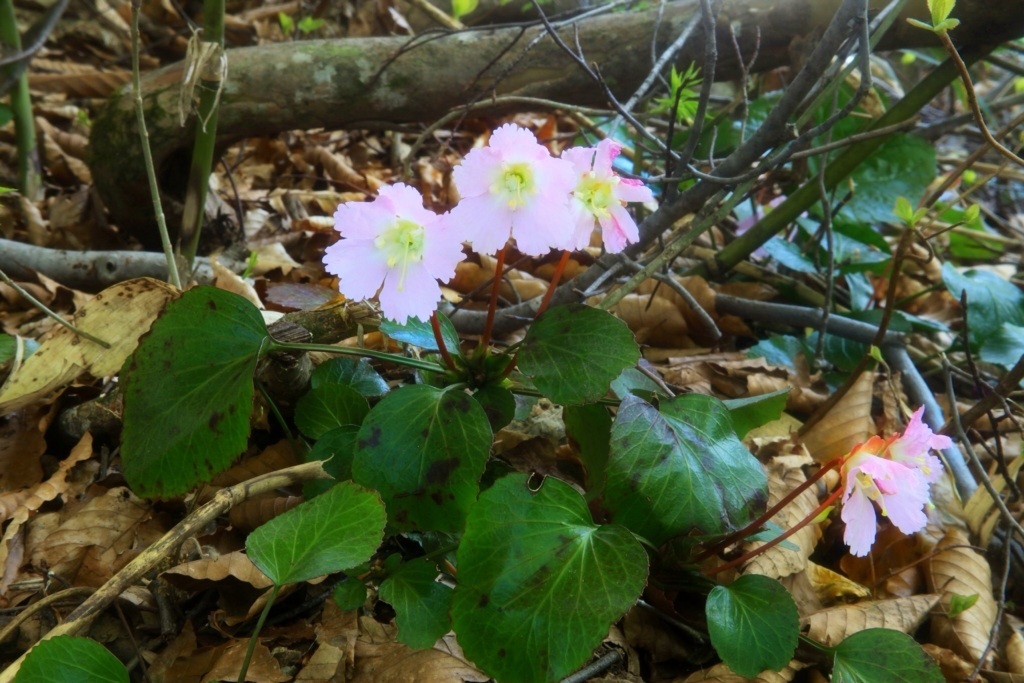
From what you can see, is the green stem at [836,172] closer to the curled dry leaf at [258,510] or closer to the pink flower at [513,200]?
the pink flower at [513,200]

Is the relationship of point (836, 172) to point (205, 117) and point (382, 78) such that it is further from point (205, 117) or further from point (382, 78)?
point (205, 117)

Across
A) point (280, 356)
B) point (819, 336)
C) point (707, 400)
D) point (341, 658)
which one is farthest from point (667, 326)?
point (341, 658)

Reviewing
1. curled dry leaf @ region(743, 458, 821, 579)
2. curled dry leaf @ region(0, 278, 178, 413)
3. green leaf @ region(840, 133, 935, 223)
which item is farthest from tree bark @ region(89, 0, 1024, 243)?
curled dry leaf @ region(743, 458, 821, 579)

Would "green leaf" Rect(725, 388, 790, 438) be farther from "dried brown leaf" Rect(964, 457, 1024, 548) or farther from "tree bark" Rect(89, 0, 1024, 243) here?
"tree bark" Rect(89, 0, 1024, 243)

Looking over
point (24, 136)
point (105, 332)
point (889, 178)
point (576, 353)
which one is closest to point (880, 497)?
point (576, 353)

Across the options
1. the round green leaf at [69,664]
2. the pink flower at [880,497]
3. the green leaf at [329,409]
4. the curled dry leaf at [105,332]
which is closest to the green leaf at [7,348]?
the curled dry leaf at [105,332]

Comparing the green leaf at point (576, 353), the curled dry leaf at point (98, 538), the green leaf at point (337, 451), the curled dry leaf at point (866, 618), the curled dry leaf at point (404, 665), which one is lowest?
the curled dry leaf at point (866, 618)
